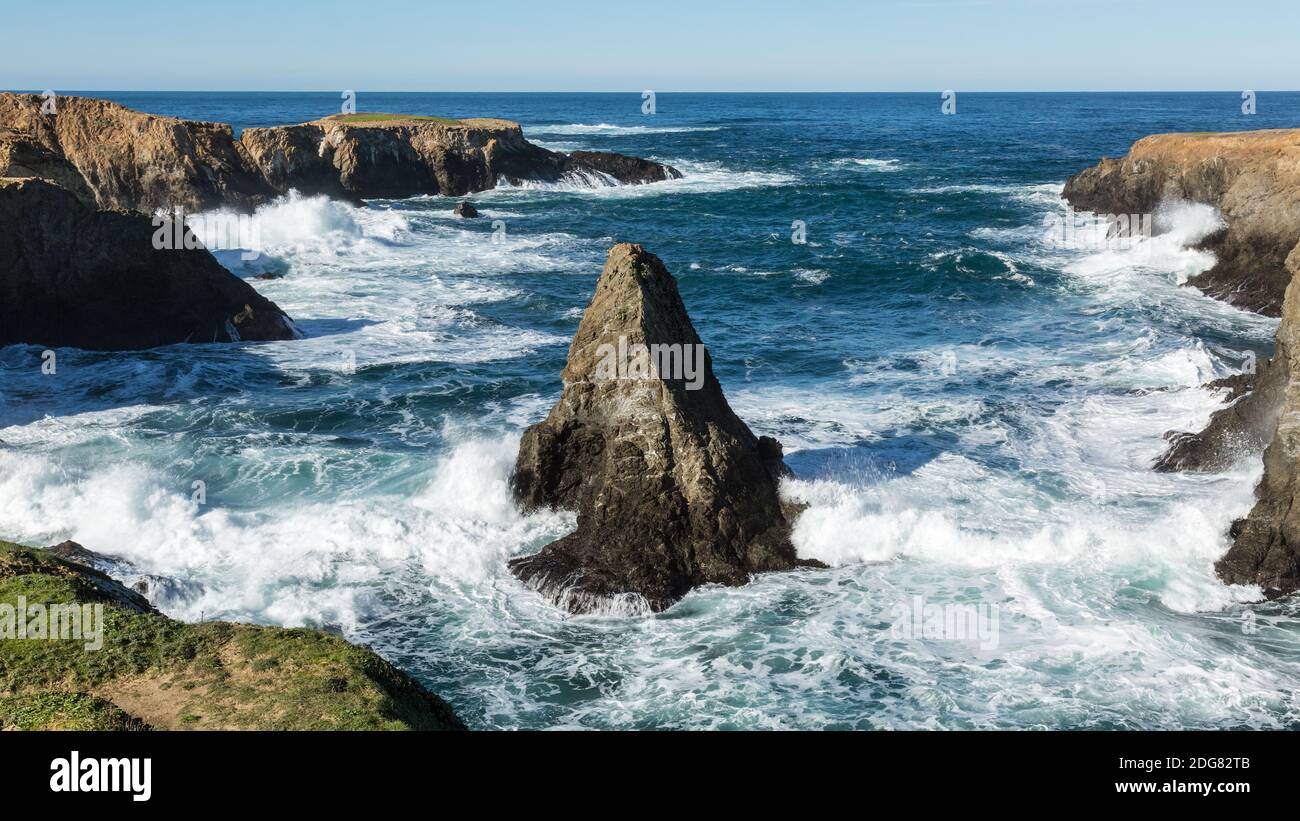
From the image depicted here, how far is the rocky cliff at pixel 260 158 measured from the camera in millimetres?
48938

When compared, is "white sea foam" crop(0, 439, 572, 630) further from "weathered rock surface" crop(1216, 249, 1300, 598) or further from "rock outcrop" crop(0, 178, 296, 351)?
"weathered rock surface" crop(1216, 249, 1300, 598)

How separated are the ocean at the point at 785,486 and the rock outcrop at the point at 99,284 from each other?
1158mm

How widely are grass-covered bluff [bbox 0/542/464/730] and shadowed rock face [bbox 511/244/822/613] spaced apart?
211 inches

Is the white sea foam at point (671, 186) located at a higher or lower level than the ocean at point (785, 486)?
higher

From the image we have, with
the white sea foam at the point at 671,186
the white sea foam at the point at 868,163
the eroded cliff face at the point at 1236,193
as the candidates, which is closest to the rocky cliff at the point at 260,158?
the white sea foam at the point at 671,186

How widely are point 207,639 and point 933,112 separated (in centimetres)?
20237

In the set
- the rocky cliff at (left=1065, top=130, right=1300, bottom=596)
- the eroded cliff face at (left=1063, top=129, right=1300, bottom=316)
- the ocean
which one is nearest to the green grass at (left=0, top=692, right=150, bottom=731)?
the ocean

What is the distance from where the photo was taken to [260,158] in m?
58.6

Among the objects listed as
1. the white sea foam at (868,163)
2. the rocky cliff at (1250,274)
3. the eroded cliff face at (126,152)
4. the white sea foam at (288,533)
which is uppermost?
the white sea foam at (868,163)

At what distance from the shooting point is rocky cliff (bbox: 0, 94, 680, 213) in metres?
48.9

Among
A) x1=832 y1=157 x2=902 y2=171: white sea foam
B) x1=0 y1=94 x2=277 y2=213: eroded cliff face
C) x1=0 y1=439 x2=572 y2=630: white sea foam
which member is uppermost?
x1=832 y1=157 x2=902 y2=171: white sea foam

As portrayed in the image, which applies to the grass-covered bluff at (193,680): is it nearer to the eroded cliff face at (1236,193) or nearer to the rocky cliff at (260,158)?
the rocky cliff at (260,158)
